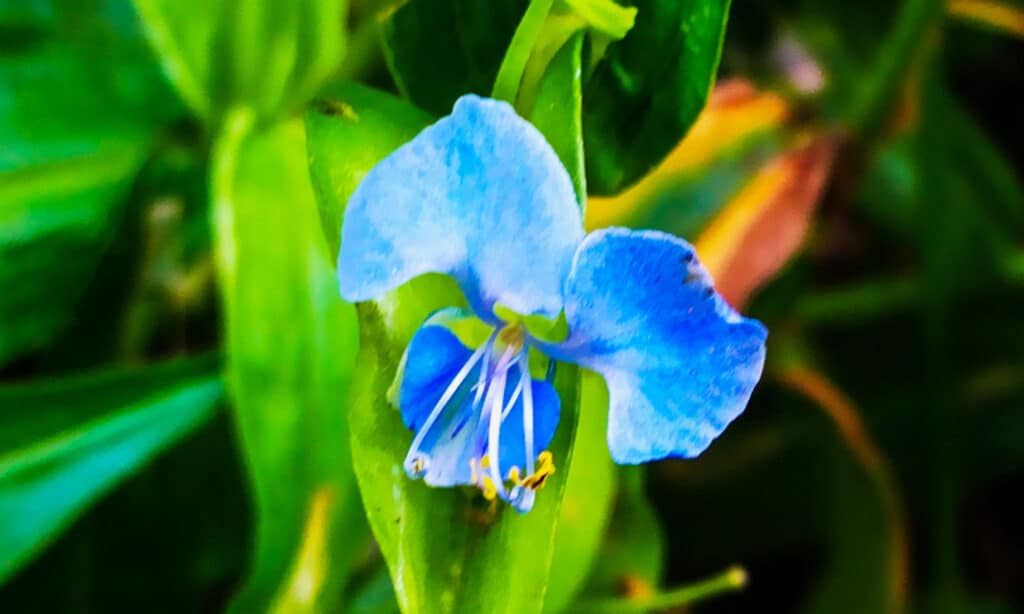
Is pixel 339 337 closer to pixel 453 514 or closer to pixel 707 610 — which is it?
pixel 453 514

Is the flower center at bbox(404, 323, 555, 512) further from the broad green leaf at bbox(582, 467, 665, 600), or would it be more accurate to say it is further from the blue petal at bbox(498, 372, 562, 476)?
the broad green leaf at bbox(582, 467, 665, 600)

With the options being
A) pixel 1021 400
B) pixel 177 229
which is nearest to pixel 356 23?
pixel 177 229

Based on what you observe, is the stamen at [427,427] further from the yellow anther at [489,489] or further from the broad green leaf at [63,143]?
the broad green leaf at [63,143]

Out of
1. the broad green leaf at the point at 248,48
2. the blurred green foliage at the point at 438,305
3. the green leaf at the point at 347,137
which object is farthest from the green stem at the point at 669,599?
the broad green leaf at the point at 248,48

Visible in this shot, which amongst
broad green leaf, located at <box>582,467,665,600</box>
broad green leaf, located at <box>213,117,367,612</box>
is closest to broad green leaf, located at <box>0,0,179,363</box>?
broad green leaf, located at <box>213,117,367,612</box>

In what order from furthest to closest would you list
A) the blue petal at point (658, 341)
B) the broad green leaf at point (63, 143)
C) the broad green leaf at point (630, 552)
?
1. the broad green leaf at point (63, 143)
2. the broad green leaf at point (630, 552)
3. the blue petal at point (658, 341)

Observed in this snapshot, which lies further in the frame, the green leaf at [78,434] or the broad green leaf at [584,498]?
the green leaf at [78,434]

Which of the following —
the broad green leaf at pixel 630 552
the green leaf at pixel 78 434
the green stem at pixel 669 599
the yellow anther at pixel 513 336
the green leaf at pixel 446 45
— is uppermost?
the green leaf at pixel 446 45

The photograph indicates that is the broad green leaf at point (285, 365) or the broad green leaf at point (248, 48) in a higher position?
the broad green leaf at point (248, 48)

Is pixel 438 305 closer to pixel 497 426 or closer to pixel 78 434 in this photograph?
pixel 497 426
